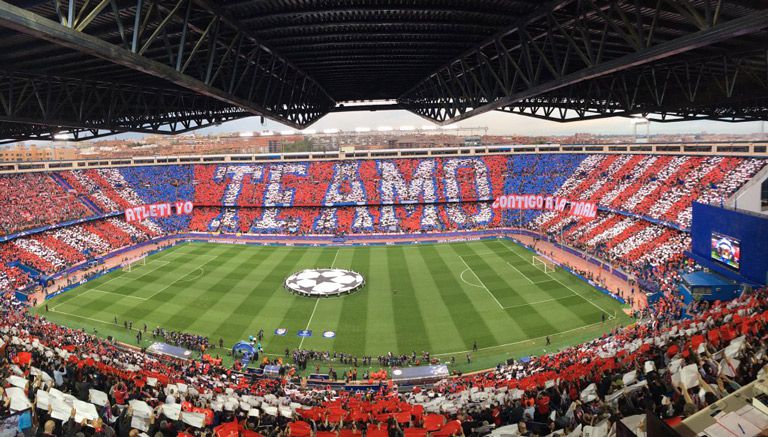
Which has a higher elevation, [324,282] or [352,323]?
[324,282]

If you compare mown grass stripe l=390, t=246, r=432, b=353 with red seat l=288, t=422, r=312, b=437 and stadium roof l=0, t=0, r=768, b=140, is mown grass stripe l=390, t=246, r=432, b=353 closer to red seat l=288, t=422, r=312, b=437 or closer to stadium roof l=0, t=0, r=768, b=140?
stadium roof l=0, t=0, r=768, b=140

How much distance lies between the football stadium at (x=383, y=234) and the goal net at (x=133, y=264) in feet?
2.69

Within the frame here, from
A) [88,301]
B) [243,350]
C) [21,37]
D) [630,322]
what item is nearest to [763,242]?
[630,322]

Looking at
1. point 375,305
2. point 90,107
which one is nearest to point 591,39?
point 90,107

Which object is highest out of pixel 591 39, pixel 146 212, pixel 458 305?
pixel 591 39

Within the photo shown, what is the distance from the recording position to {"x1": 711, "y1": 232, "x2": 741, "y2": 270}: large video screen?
23966 mm

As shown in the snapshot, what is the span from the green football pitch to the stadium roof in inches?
553

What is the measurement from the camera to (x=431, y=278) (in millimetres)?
38125

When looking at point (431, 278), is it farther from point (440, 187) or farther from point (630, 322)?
point (440, 187)

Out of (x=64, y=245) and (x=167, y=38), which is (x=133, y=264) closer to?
(x=64, y=245)

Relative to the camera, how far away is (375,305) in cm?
3225

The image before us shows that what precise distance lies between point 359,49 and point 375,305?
22380 mm

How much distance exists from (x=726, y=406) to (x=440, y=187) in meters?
56.4

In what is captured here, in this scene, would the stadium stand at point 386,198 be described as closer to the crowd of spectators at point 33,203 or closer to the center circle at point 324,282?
the crowd of spectators at point 33,203
